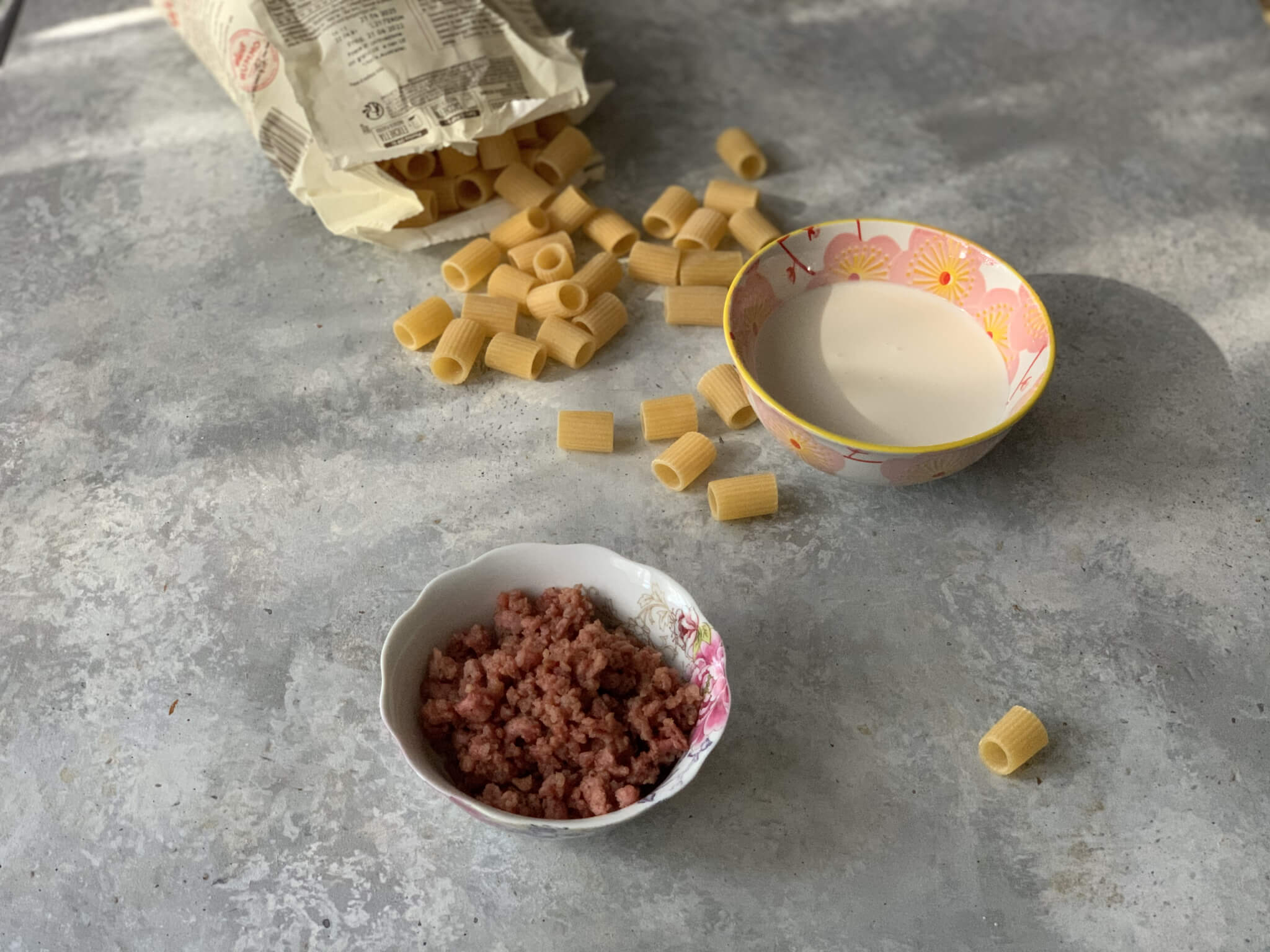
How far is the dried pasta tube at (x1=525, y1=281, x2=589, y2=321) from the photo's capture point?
5.61ft

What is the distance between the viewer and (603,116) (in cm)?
214

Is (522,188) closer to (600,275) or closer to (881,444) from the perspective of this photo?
(600,275)

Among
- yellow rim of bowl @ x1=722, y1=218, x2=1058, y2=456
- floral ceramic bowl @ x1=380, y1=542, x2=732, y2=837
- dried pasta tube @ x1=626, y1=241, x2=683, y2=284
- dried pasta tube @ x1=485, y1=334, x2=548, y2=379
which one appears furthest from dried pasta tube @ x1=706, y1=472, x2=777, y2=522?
dried pasta tube @ x1=626, y1=241, x2=683, y2=284

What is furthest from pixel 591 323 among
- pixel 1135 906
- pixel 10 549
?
pixel 1135 906

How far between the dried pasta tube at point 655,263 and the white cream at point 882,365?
0.83 ft

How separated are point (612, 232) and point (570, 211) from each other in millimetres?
90

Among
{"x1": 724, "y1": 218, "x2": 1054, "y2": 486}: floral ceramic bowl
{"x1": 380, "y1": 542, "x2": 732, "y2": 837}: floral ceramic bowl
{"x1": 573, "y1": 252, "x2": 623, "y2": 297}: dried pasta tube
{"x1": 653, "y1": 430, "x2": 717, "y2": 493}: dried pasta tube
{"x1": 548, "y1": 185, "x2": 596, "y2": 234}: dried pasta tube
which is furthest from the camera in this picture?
{"x1": 548, "y1": 185, "x2": 596, "y2": 234}: dried pasta tube

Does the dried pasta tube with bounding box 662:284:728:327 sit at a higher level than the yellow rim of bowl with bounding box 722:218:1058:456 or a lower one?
lower

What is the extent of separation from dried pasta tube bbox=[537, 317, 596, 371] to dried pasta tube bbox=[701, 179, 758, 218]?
401 mm

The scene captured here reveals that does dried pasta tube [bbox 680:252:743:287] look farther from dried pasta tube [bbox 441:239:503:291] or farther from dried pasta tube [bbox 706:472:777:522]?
dried pasta tube [bbox 706:472:777:522]

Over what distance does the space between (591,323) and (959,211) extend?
773 mm

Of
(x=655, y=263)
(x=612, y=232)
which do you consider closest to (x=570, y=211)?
(x=612, y=232)

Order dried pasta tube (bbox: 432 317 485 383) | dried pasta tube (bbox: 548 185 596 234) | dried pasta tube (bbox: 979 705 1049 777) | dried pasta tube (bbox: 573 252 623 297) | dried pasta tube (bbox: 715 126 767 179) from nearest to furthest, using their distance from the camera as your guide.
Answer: dried pasta tube (bbox: 979 705 1049 777)
dried pasta tube (bbox: 432 317 485 383)
dried pasta tube (bbox: 573 252 623 297)
dried pasta tube (bbox: 548 185 596 234)
dried pasta tube (bbox: 715 126 767 179)

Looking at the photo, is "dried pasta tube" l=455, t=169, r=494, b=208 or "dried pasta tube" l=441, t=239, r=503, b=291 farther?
"dried pasta tube" l=455, t=169, r=494, b=208
